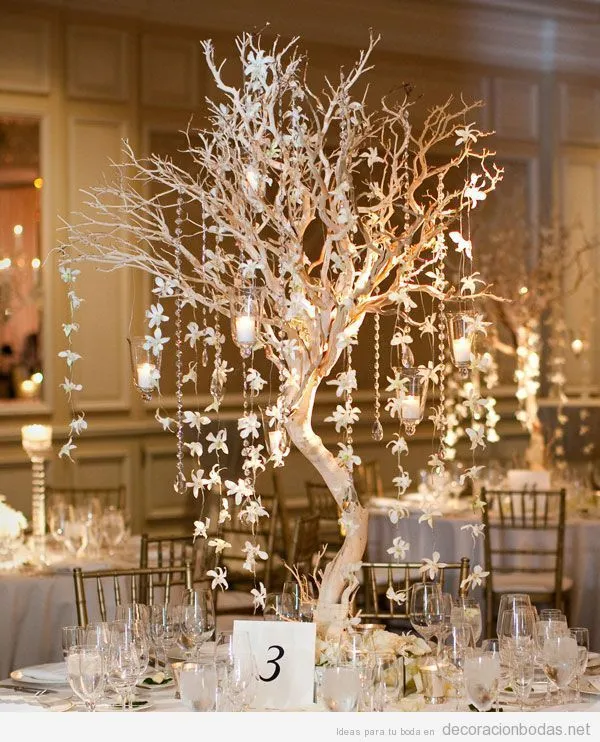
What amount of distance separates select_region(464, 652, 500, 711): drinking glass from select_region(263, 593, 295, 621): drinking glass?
19.8 inches

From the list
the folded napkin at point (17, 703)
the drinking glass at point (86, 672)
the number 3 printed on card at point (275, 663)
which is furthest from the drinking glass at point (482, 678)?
the folded napkin at point (17, 703)

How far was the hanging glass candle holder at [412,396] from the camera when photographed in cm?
263

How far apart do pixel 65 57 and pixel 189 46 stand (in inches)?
30.2

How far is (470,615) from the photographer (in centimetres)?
266

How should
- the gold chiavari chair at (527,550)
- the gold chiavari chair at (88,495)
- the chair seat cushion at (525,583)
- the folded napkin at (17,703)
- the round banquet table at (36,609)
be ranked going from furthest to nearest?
1. the gold chiavari chair at (88,495)
2. the chair seat cushion at (525,583)
3. the gold chiavari chair at (527,550)
4. the round banquet table at (36,609)
5. the folded napkin at (17,703)

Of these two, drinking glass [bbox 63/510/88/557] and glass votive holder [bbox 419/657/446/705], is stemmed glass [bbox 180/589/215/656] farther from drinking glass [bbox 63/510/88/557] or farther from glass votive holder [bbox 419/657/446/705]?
drinking glass [bbox 63/510/88/557]

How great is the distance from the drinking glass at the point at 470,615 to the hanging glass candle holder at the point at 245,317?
0.75 meters

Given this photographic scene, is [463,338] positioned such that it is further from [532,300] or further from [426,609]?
[532,300]

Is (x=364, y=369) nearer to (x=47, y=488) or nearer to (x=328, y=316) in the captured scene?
(x=47, y=488)

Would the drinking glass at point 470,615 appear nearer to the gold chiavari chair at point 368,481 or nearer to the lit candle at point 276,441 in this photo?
the lit candle at point 276,441

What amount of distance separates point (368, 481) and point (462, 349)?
176 inches

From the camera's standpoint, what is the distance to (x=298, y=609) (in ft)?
8.92

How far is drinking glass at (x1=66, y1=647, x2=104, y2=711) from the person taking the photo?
7.72ft

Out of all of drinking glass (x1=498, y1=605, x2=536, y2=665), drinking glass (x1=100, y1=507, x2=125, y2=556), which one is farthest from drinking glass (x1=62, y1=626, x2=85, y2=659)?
drinking glass (x1=100, y1=507, x2=125, y2=556)
